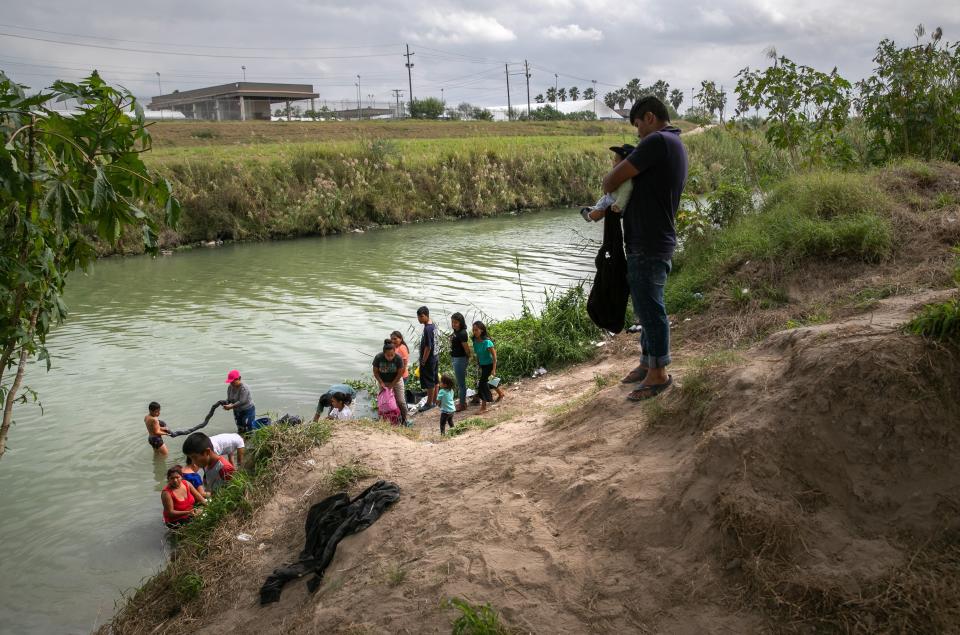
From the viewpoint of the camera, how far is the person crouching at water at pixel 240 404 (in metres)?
8.70

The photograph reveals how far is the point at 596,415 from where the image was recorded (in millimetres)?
5094

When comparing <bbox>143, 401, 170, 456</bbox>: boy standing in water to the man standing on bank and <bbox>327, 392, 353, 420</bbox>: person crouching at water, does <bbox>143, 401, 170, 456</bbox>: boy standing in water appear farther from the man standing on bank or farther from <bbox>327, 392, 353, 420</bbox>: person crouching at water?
the man standing on bank

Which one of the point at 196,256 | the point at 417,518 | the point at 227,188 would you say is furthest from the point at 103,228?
the point at 227,188

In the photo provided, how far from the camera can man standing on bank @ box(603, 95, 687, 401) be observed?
4.58 m

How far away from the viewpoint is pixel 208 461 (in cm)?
708

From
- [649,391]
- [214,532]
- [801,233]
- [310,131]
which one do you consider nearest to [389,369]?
[214,532]

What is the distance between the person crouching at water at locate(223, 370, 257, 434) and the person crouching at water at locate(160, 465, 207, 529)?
1882mm

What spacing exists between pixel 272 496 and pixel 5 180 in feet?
10.8

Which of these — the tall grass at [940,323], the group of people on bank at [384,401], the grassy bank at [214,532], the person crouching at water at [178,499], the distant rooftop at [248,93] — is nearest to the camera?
the tall grass at [940,323]

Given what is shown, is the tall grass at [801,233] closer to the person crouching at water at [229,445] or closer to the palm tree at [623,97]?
the person crouching at water at [229,445]

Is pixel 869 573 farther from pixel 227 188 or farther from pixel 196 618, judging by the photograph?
pixel 227 188

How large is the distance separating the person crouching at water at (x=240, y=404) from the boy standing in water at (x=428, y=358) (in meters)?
2.20

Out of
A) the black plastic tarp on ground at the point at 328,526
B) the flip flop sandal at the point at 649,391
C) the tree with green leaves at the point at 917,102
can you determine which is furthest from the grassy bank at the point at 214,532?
the tree with green leaves at the point at 917,102

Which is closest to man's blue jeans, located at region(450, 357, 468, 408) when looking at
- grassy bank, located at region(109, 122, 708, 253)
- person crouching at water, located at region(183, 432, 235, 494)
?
person crouching at water, located at region(183, 432, 235, 494)
